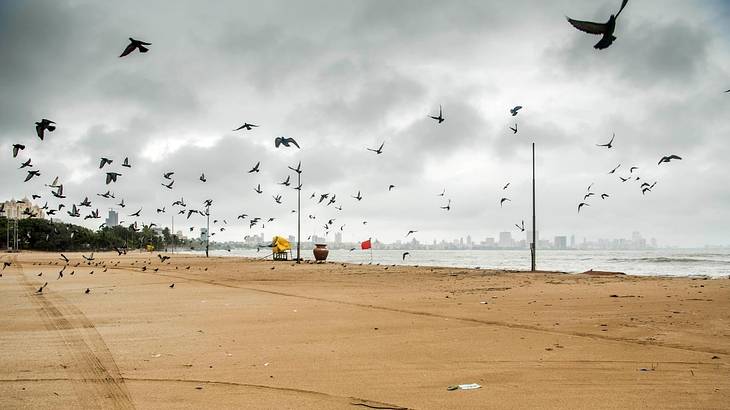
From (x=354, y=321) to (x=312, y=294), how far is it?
650cm

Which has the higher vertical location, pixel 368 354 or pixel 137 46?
pixel 137 46

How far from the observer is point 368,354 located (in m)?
7.18

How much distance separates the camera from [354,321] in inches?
405

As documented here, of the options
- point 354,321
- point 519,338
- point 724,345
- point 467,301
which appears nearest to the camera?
point 724,345

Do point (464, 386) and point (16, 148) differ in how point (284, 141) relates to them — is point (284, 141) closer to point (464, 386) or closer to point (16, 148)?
point (16, 148)

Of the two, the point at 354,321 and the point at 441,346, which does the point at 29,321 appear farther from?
the point at 441,346

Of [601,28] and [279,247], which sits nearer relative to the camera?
[601,28]

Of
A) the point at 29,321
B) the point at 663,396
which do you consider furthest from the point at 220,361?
the point at 29,321

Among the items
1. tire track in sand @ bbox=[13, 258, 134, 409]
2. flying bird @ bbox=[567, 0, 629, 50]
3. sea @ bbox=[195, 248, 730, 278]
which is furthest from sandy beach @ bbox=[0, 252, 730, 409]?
sea @ bbox=[195, 248, 730, 278]

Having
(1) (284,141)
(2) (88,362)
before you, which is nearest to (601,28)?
(2) (88,362)

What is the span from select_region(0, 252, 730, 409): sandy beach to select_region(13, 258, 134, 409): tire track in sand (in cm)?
3

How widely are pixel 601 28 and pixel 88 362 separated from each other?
8476mm

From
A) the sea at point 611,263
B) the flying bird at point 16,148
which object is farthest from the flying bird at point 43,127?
the sea at point 611,263

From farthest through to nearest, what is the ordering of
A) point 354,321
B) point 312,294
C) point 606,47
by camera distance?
point 312,294
point 354,321
point 606,47
